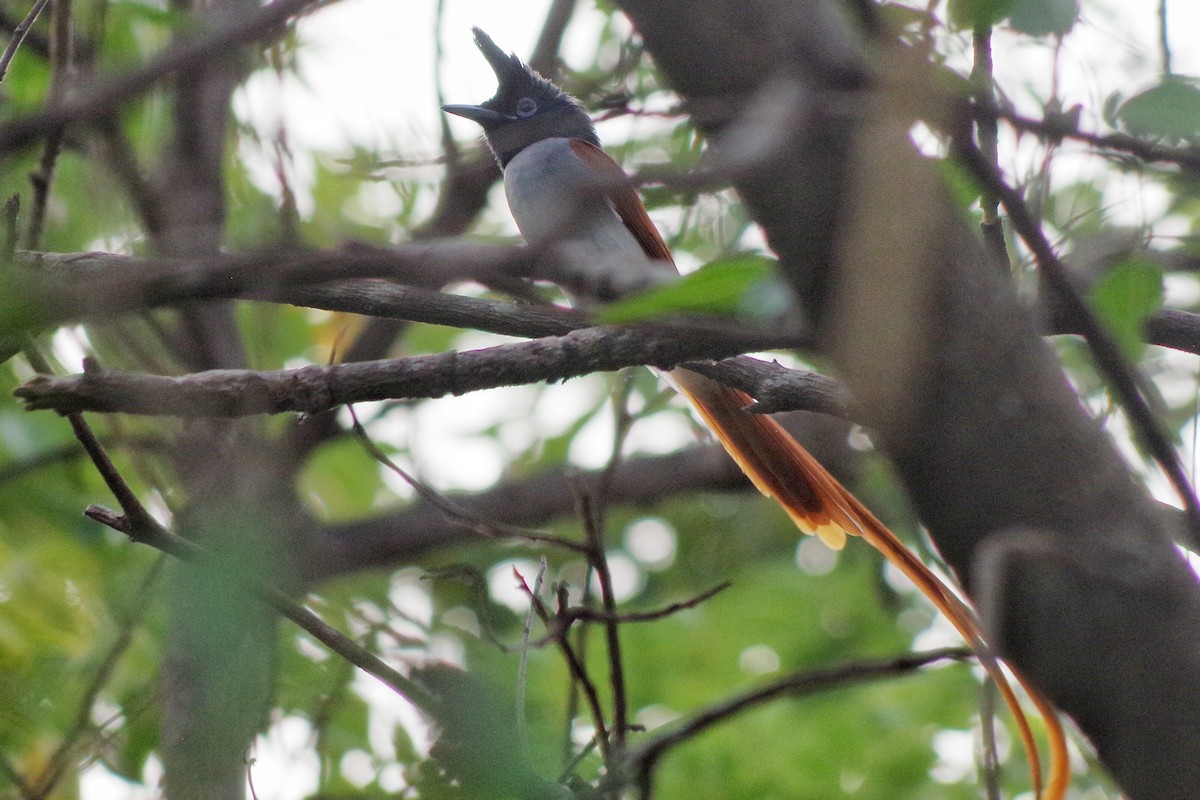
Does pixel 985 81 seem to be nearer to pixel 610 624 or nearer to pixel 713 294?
pixel 713 294

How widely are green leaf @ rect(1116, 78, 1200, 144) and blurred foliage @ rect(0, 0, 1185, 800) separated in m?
0.27

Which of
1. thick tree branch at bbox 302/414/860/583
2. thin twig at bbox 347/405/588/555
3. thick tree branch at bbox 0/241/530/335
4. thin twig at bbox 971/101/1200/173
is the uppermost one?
thick tree branch at bbox 0/241/530/335

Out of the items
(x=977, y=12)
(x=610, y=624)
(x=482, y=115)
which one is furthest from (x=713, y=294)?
(x=482, y=115)

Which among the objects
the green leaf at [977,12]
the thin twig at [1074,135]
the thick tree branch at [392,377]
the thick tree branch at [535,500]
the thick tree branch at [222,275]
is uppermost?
the green leaf at [977,12]

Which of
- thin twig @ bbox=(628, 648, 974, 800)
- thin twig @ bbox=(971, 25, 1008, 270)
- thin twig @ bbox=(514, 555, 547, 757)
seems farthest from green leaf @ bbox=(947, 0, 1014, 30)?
thin twig @ bbox=(514, 555, 547, 757)

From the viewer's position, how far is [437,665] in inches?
67.4

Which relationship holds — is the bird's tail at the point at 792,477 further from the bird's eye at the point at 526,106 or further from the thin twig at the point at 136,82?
the thin twig at the point at 136,82

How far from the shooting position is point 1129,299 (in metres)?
1.23

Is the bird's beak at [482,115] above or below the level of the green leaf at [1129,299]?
above

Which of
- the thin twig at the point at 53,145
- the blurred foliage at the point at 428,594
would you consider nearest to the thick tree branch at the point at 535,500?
the blurred foliage at the point at 428,594

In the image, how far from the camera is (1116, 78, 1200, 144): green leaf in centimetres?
110

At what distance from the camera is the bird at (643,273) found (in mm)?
1435

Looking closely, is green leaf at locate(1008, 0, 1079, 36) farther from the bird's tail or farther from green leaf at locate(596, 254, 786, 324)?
the bird's tail

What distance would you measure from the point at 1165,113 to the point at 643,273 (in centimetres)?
52
